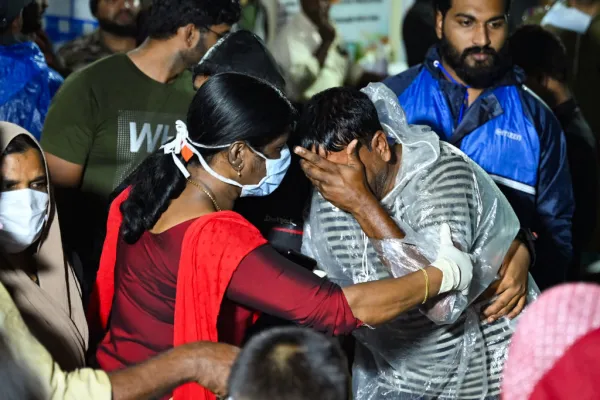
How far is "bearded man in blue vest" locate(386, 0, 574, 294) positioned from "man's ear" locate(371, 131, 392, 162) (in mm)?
787

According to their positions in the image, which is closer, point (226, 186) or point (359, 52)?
point (226, 186)

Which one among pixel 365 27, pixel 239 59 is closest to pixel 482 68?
pixel 239 59

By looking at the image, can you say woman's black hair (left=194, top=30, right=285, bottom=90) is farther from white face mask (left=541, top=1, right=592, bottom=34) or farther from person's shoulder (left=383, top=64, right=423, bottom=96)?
white face mask (left=541, top=1, right=592, bottom=34)

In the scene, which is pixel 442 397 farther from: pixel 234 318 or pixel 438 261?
pixel 234 318

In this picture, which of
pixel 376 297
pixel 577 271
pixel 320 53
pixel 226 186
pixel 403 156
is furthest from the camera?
pixel 320 53

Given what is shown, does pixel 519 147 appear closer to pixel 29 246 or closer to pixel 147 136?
pixel 147 136

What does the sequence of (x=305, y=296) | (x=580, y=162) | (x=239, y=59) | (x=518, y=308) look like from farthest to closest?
(x=580, y=162) < (x=239, y=59) < (x=518, y=308) < (x=305, y=296)

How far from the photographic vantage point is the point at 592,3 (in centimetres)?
507

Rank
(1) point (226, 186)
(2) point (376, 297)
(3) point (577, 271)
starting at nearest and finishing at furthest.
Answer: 1. (2) point (376, 297)
2. (1) point (226, 186)
3. (3) point (577, 271)

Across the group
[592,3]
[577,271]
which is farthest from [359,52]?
[577,271]

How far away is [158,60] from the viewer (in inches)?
132

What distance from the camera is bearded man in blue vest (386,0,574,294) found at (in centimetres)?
307

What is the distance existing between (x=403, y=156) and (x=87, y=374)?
106cm

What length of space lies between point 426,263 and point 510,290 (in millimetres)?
335
